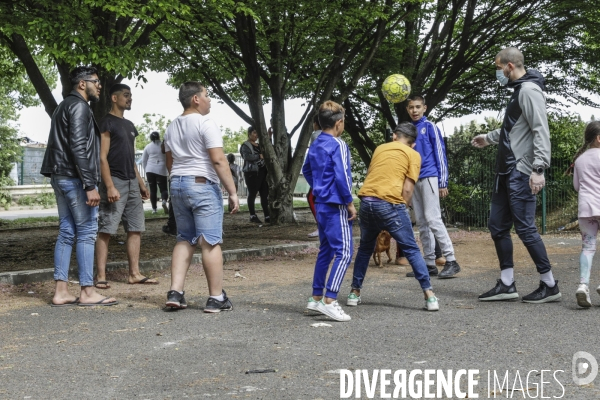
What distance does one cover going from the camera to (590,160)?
7.05 m

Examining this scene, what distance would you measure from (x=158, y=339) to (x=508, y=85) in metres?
3.83

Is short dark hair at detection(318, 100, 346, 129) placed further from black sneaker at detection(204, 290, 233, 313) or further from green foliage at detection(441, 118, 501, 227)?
green foliage at detection(441, 118, 501, 227)

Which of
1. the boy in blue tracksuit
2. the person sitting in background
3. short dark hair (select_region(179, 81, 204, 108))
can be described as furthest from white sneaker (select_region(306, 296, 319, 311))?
the person sitting in background

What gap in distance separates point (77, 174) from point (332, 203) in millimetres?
2401

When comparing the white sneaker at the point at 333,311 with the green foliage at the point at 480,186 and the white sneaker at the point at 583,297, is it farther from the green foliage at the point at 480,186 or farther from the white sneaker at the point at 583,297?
the green foliage at the point at 480,186

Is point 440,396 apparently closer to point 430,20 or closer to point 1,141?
point 430,20

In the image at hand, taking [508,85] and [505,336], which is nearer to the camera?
→ [505,336]

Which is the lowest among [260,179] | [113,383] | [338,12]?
[113,383]

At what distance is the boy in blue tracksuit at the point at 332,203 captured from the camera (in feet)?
21.6

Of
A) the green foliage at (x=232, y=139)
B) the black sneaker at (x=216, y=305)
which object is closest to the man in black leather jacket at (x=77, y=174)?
the black sneaker at (x=216, y=305)

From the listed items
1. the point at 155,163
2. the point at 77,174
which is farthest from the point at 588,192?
the point at 155,163

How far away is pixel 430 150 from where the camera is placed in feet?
29.7

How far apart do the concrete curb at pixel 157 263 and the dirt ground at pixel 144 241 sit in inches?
14.7

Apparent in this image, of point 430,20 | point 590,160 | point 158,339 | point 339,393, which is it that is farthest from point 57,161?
point 430,20
